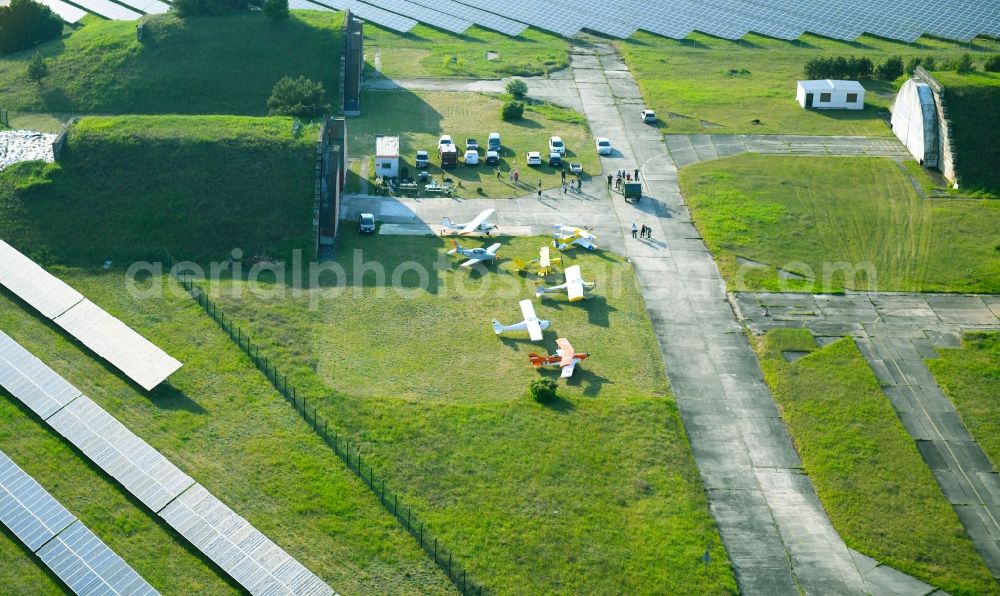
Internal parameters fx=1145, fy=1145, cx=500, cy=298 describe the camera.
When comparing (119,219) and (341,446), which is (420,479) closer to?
(341,446)

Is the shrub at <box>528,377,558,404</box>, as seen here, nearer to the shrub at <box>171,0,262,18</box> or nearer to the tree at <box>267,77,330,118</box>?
the tree at <box>267,77,330,118</box>

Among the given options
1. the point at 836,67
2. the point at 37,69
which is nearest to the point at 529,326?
the point at 37,69

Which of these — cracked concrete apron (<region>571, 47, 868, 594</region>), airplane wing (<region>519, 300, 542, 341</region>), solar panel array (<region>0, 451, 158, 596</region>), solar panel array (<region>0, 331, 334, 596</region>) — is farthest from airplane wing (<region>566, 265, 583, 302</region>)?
solar panel array (<region>0, 451, 158, 596</region>)

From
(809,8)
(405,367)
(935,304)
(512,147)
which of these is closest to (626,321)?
(405,367)

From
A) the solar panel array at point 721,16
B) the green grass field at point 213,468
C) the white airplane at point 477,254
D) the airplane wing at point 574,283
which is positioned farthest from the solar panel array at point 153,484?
the solar panel array at point 721,16

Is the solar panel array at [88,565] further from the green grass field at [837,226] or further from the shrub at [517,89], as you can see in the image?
the shrub at [517,89]
